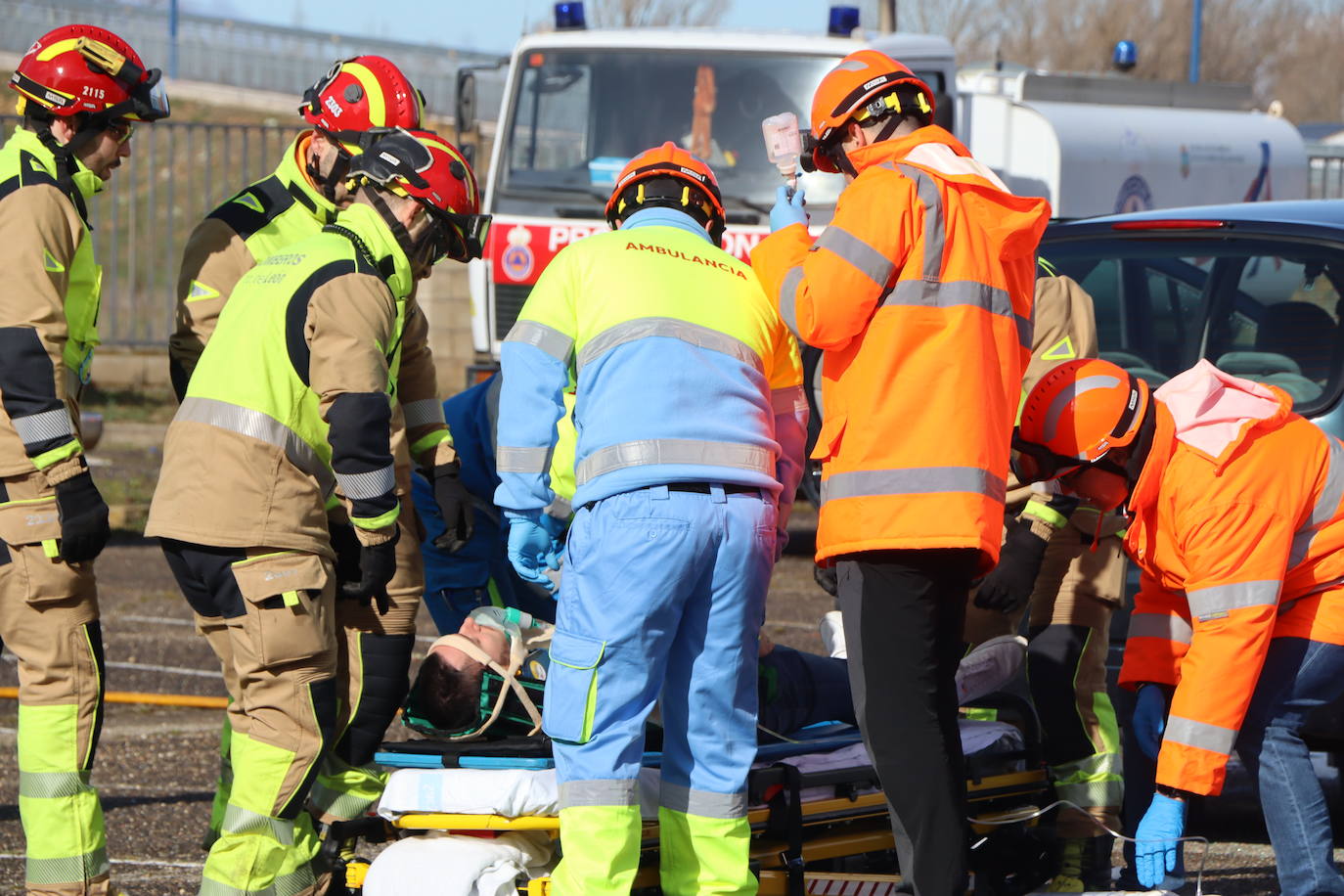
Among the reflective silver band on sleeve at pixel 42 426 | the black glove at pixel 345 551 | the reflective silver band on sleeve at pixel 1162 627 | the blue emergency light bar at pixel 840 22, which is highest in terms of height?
the blue emergency light bar at pixel 840 22

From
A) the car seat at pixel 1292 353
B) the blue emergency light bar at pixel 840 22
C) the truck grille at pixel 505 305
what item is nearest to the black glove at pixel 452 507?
the car seat at pixel 1292 353

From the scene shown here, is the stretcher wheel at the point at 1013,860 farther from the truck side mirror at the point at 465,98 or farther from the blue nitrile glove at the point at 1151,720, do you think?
the truck side mirror at the point at 465,98

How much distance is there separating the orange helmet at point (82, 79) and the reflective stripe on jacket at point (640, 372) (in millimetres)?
1459

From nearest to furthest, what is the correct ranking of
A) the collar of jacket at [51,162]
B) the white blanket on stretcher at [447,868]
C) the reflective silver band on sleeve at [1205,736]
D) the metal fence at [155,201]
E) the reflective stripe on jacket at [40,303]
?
the white blanket on stretcher at [447,868]
the reflective silver band on sleeve at [1205,736]
the reflective stripe on jacket at [40,303]
the collar of jacket at [51,162]
the metal fence at [155,201]

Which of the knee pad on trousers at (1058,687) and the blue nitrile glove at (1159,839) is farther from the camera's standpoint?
the knee pad on trousers at (1058,687)

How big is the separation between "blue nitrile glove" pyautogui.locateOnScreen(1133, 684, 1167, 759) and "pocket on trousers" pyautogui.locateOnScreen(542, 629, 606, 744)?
1.49m

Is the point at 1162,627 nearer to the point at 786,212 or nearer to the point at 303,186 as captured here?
the point at 786,212

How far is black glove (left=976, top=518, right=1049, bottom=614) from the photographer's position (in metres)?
4.38

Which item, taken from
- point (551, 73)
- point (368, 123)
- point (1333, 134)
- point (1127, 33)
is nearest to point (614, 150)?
point (551, 73)

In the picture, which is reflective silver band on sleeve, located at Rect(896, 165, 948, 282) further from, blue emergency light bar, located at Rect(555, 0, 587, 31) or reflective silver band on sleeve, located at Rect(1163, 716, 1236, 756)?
blue emergency light bar, located at Rect(555, 0, 587, 31)

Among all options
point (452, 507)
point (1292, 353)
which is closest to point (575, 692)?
point (452, 507)

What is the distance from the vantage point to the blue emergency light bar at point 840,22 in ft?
34.8

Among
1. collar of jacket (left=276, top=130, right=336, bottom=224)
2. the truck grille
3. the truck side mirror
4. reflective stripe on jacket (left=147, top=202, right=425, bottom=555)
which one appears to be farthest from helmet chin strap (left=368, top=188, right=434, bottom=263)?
the truck side mirror

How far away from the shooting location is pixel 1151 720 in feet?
13.9
